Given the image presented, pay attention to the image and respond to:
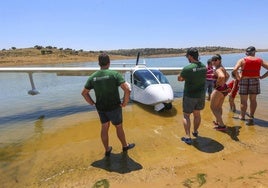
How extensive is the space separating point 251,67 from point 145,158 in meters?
4.19

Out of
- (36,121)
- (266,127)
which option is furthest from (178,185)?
(36,121)

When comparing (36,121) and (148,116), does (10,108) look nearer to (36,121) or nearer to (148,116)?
(36,121)

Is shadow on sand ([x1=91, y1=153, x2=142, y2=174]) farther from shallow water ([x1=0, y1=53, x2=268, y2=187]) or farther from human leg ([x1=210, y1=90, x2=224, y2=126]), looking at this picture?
human leg ([x1=210, y1=90, x2=224, y2=126])

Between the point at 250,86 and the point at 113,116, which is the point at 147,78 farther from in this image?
the point at 113,116

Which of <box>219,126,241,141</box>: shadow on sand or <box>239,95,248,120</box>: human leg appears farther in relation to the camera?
<box>239,95,248,120</box>: human leg

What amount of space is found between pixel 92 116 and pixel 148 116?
2.19 m

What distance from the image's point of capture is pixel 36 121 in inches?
389

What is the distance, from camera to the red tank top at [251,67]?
7.48 m

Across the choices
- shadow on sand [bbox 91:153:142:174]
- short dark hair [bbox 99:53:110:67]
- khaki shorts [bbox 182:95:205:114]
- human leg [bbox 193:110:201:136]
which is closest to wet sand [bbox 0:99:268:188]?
shadow on sand [bbox 91:153:142:174]

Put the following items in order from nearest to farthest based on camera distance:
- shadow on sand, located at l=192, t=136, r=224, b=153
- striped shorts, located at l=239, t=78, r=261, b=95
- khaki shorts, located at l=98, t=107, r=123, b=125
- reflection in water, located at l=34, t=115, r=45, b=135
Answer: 1. khaki shorts, located at l=98, t=107, r=123, b=125
2. shadow on sand, located at l=192, t=136, r=224, b=153
3. striped shorts, located at l=239, t=78, r=261, b=95
4. reflection in water, located at l=34, t=115, r=45, b=135

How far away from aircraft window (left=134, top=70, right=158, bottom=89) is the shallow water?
134cm

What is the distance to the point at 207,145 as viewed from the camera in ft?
20.4

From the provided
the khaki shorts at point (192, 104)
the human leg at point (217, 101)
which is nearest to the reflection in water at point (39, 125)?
the khaki shorts at point (192, 104)

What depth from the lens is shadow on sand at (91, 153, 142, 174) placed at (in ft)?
17.0
